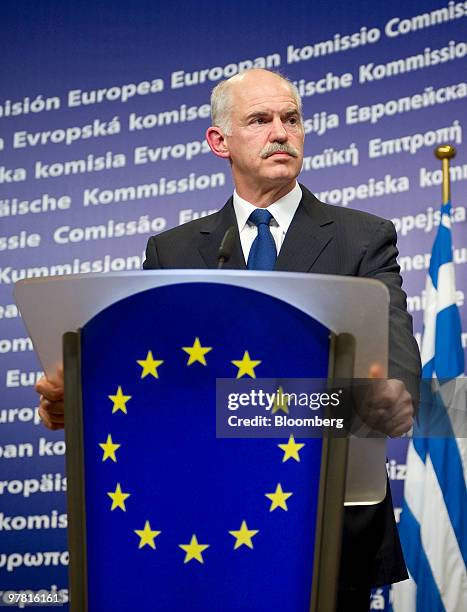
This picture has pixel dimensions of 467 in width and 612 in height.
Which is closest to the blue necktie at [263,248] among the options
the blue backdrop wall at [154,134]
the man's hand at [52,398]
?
the man's hand at [52,398]

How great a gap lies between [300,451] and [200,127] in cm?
318

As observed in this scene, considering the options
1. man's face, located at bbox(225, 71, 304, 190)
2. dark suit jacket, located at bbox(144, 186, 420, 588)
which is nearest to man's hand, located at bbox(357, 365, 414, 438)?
dark suit jacket, located at bbox(144, 186, 420, 588)

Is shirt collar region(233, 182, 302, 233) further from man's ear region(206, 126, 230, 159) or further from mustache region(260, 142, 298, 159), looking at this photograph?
man's ear region(206, 126, 230, 159)

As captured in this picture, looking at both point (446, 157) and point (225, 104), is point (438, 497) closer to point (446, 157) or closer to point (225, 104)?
point (446, 157)

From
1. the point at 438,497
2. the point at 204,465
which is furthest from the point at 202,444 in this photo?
the point at 438,497

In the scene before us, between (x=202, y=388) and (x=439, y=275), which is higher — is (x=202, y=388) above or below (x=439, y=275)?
below

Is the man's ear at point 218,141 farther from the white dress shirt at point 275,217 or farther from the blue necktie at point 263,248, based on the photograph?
the blue necktie at point 263,248

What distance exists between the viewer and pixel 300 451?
1257 mm

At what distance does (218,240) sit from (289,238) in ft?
0.64

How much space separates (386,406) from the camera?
4.32 ft

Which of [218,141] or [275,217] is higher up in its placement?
[218,141]

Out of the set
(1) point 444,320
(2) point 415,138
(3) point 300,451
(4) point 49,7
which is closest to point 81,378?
(3) point 300,451

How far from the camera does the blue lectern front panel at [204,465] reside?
124 cm

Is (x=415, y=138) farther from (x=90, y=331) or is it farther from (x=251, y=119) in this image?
(x=90, y=331)
